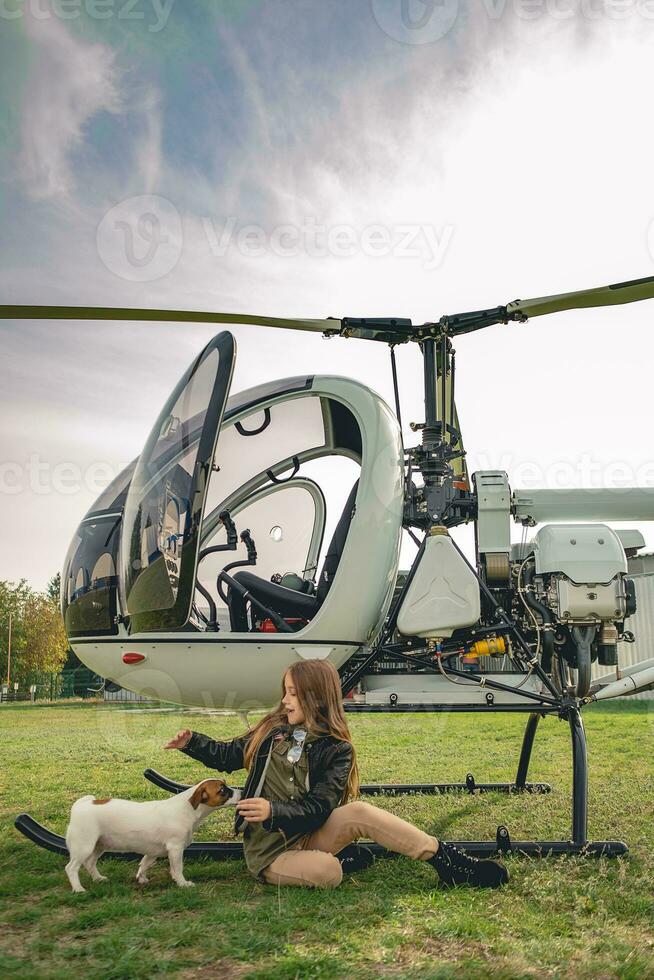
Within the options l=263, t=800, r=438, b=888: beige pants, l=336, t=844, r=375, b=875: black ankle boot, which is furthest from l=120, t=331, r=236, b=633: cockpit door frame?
l=336, t=844, r=375, b=875: black ankle boot

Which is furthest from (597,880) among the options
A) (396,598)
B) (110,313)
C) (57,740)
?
(57,740)

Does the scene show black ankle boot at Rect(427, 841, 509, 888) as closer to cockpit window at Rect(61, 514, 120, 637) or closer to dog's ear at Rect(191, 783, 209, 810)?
dog's ear at Rect(191, 783, 209, 810)

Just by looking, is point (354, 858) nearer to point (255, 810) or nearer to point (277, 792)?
point (277, 792)

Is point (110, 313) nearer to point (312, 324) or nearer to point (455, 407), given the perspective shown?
point (312, 324)

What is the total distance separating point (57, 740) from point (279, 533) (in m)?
6.42

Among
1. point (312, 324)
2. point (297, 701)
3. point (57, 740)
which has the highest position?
point (312, 324)

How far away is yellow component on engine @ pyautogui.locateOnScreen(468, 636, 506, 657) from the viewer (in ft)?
14.6

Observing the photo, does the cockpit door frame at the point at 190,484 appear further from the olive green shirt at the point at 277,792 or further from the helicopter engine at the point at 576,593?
the helicopter engine at the point at 576,593

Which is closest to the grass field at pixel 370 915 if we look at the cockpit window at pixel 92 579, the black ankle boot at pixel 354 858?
the black ankle boot at pixel 354 858

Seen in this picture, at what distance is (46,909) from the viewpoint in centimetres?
323

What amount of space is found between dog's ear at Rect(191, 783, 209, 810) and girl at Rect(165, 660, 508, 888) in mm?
142

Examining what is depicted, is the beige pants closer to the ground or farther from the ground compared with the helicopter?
closer to the ground

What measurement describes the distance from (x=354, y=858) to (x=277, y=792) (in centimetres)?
57

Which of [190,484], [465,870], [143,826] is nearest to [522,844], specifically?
[465,870]
